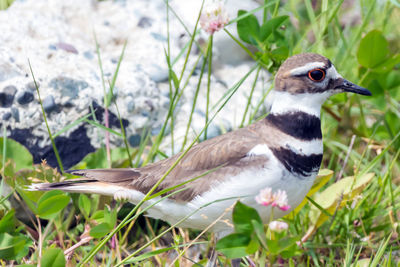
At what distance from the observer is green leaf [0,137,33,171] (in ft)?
9.22

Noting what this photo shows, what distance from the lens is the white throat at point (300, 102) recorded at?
94.6 inches

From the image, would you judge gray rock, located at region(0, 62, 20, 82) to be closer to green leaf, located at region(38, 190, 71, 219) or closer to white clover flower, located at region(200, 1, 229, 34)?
green leaf, located at region(38, 190, 71, 219)

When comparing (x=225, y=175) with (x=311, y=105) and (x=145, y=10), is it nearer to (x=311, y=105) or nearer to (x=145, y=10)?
(x=311, y=105)

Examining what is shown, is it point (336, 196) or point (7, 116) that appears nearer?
point (336, 196)

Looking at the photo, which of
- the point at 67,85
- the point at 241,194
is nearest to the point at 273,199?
the point at 241,194

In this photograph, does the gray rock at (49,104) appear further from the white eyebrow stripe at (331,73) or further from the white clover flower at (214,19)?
the white eyebrow stripe at (331,73)

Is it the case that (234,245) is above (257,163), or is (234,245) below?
below

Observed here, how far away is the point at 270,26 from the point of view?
2848 mm

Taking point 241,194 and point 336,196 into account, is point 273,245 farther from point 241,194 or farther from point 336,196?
point 336,196

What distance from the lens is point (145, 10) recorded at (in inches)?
155

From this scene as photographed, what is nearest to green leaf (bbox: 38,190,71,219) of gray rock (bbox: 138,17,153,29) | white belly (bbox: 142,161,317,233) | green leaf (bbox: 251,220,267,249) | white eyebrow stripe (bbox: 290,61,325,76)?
white belly (bbox: 142,161,317,233)

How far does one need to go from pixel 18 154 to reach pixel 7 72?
48cm

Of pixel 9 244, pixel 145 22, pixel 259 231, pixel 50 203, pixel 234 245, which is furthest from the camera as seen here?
pixel 145 22

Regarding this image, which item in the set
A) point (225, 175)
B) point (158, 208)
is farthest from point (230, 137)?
point (158, 208)
